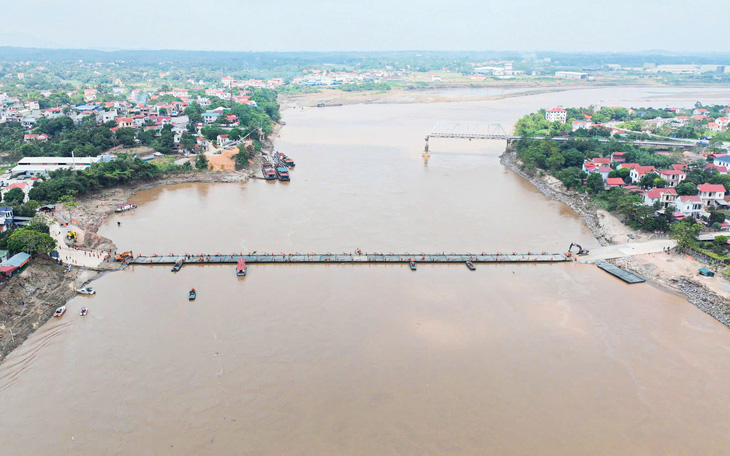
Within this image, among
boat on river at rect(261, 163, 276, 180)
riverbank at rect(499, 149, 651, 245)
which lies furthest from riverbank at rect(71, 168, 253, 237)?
riverbank at rect(499, 149, 651, 245)

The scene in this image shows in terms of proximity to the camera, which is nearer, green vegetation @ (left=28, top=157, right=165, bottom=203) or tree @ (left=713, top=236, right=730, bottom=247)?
tree @ (left=713, top=236, right=730, bottom=247)

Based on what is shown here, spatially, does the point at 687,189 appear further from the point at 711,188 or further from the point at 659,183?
the point at 659,183

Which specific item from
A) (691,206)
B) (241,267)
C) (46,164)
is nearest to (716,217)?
(691,206)

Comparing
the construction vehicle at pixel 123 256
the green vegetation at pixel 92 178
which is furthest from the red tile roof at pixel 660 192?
the green vegetation at pixel 92 178

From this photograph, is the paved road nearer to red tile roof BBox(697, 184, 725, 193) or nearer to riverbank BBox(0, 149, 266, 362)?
red tile roof BBox(697, 184, 725, 193)

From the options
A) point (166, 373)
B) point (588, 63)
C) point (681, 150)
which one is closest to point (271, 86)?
point (681, 150)

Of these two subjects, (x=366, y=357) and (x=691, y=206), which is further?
(x=691, y=206)

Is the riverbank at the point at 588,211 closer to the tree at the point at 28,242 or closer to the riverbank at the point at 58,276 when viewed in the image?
the riverbank at the point at 58,276
